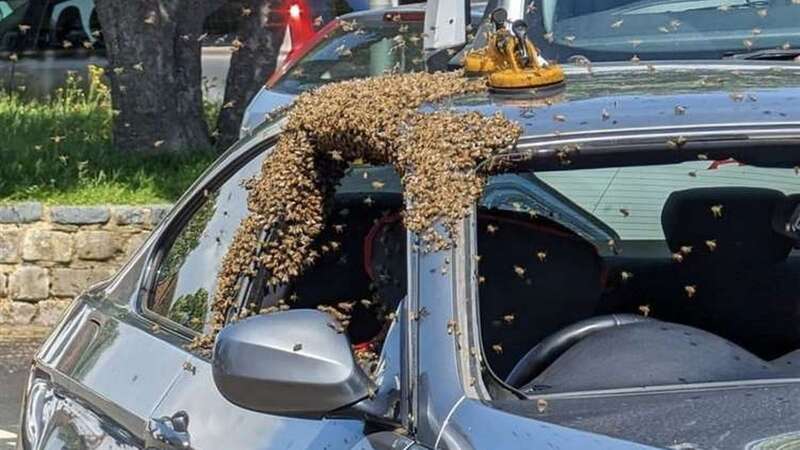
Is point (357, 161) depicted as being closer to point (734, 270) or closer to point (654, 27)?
point (734, 270)

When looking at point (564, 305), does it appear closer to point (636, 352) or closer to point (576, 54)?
point (636, 352)

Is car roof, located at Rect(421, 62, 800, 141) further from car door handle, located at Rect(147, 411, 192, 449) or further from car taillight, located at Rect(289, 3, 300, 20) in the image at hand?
car taillight, located at Rect(289, 3, 300, 20)

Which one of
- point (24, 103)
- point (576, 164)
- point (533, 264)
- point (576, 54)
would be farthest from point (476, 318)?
point (24, 103)

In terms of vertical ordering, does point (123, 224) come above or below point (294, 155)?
below

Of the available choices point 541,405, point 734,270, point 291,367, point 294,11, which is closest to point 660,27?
point 734,270

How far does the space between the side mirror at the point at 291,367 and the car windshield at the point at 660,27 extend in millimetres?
3681

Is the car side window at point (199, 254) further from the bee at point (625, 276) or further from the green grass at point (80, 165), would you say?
the green grass at point (80, 165)

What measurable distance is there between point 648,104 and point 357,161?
0.64m

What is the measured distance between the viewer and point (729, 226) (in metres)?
3.64

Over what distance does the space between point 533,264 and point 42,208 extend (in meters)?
6.20

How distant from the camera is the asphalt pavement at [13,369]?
23.9ft

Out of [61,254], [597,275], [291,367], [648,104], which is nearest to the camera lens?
[291,367]

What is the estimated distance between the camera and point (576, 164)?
3025 mm

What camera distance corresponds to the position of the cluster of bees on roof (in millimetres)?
2879
